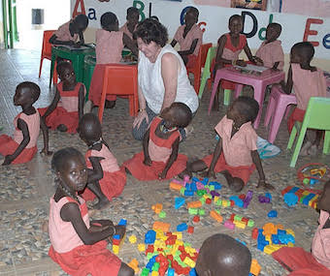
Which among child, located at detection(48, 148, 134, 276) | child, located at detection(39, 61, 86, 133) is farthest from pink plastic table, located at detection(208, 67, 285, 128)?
child, located at detection(48, 148, 134, 276)

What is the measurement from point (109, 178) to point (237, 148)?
110 centimetres

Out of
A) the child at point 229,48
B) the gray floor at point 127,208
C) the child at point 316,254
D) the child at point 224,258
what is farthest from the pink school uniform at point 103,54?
the child at point 224,258

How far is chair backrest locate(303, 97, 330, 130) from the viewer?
11.5 feet

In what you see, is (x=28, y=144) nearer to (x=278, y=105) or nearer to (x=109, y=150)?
(x=109, y=150)

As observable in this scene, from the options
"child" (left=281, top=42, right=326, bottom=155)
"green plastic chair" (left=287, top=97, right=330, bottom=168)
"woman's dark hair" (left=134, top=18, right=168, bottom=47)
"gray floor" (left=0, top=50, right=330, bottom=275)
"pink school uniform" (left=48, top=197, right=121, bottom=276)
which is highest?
"woman's dark hair" (left=134, top=18, right=168, bottom=47)

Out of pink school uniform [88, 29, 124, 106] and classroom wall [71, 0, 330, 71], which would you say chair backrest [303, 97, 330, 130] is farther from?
classroom wall [71, 0, 330, 71]

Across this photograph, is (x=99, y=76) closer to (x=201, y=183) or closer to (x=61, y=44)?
(x=61, y=44)

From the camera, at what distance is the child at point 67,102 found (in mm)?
4109

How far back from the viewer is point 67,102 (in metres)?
4.25

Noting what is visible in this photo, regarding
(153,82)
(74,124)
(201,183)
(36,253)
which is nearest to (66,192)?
(36,253)

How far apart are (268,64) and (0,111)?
347 cm

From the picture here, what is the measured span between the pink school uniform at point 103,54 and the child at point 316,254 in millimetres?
2849

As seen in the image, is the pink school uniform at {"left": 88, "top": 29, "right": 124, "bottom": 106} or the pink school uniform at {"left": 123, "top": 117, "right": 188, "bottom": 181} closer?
the pink school uniform at {"left": 123, "top": 117, "right": 188, "bottom": 181}

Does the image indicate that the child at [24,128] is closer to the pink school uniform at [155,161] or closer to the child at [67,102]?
the child at [67,102]
